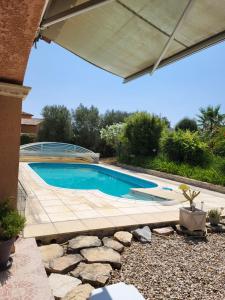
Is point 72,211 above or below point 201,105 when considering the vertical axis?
below

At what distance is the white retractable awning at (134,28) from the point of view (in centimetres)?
283

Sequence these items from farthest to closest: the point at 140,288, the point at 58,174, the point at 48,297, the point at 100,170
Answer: the point at 100,170, the point at 58,174, the point at 140,288, the point at 48,297

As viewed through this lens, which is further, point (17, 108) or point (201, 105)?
point (201, 105)

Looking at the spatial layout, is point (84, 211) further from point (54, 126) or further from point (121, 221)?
point (54, 126)

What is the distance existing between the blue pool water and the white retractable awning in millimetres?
6967

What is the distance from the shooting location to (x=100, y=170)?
16.1 m

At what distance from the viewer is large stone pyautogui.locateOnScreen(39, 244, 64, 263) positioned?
12.4ft

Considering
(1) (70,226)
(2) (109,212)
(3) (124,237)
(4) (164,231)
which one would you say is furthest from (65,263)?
(2) (109,212)

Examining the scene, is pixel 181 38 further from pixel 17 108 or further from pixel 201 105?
pixel 201 105

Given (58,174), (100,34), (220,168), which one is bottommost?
(58,174)

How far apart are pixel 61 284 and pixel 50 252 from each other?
0.82 meters

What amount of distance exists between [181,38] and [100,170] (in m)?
13.1

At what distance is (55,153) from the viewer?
60.4ft

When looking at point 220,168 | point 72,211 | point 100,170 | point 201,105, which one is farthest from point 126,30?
point 201,105
